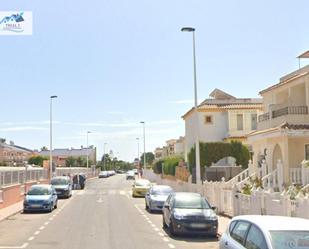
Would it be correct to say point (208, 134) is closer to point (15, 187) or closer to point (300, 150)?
point (15, 187)

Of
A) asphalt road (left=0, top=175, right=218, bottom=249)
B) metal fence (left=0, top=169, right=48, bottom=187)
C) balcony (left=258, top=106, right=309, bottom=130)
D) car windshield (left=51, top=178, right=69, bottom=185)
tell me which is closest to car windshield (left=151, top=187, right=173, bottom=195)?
asphalt road (left=0, top=175, right=218, bottom=249)

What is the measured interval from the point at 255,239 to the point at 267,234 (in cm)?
32

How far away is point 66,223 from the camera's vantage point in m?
23.8

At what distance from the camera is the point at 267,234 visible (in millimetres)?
8711

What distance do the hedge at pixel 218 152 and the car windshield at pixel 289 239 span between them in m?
35.7

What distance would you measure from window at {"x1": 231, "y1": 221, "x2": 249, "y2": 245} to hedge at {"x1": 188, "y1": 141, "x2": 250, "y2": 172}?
113 feet

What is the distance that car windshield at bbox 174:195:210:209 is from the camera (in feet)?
65.3

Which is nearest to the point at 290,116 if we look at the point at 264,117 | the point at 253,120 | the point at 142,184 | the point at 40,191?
the point at 264,117

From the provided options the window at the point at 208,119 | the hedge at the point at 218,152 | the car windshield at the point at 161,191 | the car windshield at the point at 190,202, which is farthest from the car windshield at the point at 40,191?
the window at the point at 208,119

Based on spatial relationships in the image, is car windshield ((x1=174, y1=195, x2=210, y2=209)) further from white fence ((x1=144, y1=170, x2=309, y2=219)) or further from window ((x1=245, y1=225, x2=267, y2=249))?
window ((x1=245, y1=225, x2=267, y2=249))

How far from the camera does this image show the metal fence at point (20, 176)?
35022 millimetres

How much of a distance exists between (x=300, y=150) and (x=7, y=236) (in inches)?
642

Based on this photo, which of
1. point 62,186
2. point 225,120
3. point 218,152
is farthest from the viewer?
point 225,120

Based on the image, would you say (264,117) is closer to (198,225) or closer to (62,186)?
(198,225)
